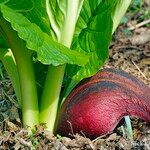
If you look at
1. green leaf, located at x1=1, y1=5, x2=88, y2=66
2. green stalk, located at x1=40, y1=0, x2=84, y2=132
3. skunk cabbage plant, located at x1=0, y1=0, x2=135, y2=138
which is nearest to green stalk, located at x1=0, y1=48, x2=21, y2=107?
skunk cabbage plant, located at x1=0, y1=0, x2=135, y2=138

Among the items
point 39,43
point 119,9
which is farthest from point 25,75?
point 119,9

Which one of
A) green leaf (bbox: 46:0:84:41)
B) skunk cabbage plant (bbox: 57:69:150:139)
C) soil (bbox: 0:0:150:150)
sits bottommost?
soil (bbox: 0:0:150:150)

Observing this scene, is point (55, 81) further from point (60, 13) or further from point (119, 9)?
point (119, 9)

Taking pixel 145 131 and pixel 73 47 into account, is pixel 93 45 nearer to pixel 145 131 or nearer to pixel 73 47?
pixel 73 47

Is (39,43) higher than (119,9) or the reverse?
the reverse

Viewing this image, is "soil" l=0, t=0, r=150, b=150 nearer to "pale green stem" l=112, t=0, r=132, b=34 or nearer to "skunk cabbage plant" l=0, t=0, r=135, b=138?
"skunk cabbage plant" l=0, t=0, r=135, b=138

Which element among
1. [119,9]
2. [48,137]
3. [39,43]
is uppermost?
[119,9]

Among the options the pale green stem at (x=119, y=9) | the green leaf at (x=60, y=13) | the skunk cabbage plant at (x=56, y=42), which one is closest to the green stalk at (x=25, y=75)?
the skunk cabbage plant at (x=56, y=42)

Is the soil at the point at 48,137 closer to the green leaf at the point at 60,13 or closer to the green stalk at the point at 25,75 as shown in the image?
the green stalk at the point at 25,75
